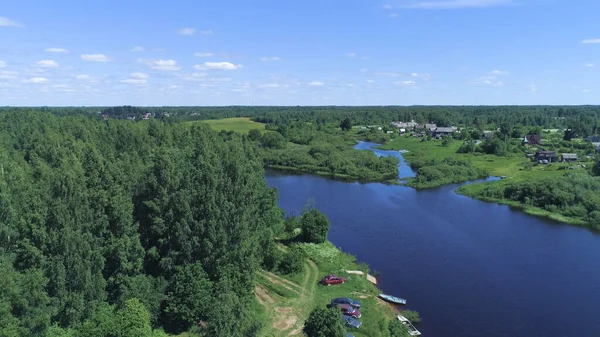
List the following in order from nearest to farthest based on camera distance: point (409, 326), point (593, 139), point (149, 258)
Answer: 1. point (409, 326)
2. point (149, 258)
3. point (593, 139)

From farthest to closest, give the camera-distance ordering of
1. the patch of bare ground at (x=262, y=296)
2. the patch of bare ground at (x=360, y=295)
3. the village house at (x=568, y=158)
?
1. the village house at (x=568, y=158)
2. the patch of bare ground at (x=360, y=295)
3. the patch of bare ground at (x=262, y=296)

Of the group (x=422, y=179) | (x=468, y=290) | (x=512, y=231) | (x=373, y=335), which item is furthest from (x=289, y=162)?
(x=373, y=335)

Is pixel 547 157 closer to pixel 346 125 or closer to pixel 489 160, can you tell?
pixel 489 160

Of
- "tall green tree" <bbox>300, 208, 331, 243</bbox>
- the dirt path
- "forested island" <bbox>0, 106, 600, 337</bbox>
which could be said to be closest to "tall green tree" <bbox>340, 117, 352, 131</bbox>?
"forested island" <bbox>0, 106, 600, 337</bbox>

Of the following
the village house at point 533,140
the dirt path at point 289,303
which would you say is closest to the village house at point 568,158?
the village house at point 533,140

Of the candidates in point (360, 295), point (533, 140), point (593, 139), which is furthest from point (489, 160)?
point (360, 295)

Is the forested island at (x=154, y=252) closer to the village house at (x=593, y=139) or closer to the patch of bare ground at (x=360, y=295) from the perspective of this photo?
the patch of bare ground at (x=360, y=295)
